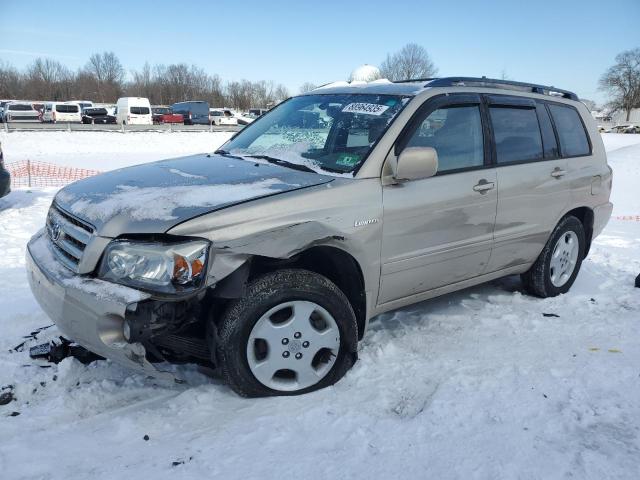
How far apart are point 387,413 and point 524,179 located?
2.21m

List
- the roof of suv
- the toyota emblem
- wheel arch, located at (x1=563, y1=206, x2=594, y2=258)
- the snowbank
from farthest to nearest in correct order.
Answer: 1. the snowbank
2. wheel arch, located at (x1=563, y1=206, x2=594, y2=258)
3. the roof of suv
4. the toyota emblem

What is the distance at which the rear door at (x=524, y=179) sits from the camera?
3871 millimetres

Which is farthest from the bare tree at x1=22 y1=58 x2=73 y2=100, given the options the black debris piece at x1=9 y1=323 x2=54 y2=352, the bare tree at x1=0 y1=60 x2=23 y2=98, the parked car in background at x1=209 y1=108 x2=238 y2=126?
the black debris piece at x1=9 y1=323 x2=54 y2=352

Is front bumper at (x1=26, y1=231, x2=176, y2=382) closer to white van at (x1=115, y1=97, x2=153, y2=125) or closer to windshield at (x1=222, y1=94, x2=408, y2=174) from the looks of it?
windshield at (x1=222, y1=94, x2=408, y2=174)

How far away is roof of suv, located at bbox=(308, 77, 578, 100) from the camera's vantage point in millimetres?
3572

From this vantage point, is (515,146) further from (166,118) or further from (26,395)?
(166,118)

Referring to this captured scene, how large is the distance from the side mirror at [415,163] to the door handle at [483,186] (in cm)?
62

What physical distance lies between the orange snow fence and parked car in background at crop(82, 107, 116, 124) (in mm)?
22215

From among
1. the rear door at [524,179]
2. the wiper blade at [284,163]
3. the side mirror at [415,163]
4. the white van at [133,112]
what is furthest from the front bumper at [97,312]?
the white van at [133,112]

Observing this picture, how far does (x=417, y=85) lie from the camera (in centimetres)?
360

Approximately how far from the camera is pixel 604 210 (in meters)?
4.95

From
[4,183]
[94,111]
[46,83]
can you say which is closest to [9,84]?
[46,83]

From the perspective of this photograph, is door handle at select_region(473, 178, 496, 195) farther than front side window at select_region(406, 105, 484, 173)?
Yes

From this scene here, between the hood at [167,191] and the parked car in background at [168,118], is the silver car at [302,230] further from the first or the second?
the parked car in background at [168,118]
